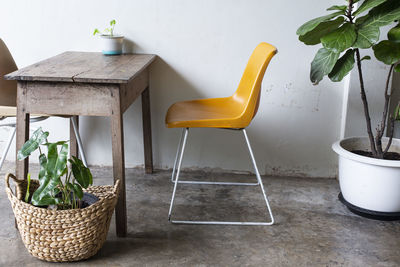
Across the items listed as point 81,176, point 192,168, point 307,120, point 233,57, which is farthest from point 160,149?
point 81,176

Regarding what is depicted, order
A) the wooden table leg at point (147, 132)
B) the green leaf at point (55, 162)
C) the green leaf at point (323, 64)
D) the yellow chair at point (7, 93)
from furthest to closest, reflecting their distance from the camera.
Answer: the wooden table leg at point (147, 132)
the yellow chair at point (7, 93)
the green leaf at point (323, 64)
the green leaf at point (55, 162)

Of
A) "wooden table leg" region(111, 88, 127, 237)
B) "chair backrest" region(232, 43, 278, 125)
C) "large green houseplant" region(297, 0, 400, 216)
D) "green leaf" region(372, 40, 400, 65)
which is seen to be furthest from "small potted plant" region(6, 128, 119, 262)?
"green leaf" region(372, 40, 400, 65)

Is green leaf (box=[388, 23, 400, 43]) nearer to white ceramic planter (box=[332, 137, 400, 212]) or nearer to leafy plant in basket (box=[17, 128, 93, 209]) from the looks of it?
white ceramic planter (box=[332, 137, 400, 212])

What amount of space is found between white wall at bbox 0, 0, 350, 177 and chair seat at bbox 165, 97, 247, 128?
0.30 metres

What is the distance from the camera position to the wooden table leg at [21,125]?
240 cm

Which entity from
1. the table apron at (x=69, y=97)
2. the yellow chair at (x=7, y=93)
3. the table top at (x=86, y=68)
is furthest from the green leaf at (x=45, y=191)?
the yellow chair at (x=7, y=93)

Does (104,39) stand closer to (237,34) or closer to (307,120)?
(237,34)

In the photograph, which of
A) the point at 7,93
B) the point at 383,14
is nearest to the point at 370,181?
the point at 383,14

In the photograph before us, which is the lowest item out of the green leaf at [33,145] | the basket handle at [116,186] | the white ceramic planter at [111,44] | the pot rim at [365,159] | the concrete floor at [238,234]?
the concrete floor at [238,234]

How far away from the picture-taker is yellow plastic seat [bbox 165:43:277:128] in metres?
2.59

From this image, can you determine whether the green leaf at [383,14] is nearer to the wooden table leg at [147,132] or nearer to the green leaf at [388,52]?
the green leaf at [388,52]

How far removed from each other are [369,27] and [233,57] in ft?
3.55

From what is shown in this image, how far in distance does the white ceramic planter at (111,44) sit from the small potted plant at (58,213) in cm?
110

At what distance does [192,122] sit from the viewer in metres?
2.66
